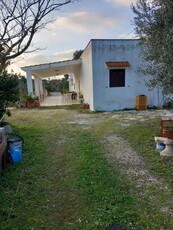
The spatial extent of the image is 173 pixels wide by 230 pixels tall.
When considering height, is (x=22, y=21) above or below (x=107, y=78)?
above

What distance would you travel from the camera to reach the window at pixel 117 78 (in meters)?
12.2

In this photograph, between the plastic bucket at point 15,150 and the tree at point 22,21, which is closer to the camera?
the plastic bucket at point 15,150

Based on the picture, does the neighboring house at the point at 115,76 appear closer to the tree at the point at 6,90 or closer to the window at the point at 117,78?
the window at the point at 117,78

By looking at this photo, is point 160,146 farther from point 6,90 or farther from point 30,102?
point 30,102

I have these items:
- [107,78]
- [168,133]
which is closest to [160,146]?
[168,133]

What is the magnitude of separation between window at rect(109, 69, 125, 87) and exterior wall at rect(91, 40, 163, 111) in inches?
6.8

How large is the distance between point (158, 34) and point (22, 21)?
27.5 ft

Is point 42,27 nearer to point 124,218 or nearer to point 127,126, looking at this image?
point 127,126

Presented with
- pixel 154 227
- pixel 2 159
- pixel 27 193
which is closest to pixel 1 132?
pixel 2 159

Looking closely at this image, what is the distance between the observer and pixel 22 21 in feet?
36.7

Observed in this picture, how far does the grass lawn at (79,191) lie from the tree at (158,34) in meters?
1.78

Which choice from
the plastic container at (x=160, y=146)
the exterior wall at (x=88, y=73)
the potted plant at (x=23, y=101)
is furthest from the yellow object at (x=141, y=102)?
the potted plant at (x=23, y=101)

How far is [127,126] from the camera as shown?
8031 mm

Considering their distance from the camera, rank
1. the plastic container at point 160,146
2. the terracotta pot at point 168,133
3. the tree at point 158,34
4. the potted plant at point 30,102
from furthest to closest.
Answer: the potted plant at point 30,102, the terracotta pot at point 168,133, the plastic container at point 160,146, the tree at point 158,34
